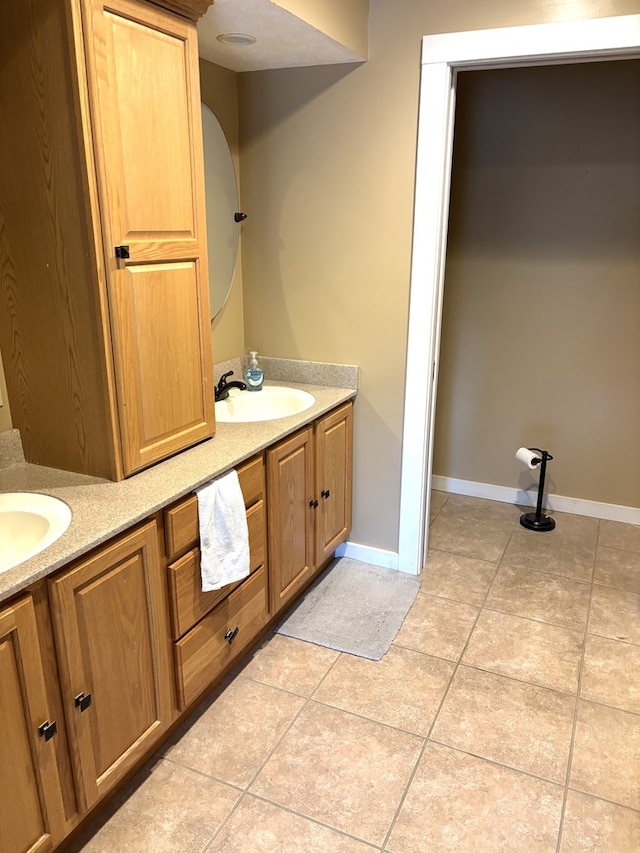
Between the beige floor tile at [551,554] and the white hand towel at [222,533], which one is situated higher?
the white hand towel at [222,533]

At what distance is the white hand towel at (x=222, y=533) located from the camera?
5.99ft

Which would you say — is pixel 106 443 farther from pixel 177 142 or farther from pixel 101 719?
pixel 177 142

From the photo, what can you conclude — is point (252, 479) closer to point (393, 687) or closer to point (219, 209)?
point (393, 687)

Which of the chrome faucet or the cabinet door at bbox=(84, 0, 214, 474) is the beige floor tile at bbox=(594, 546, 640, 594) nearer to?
the chrome faucet

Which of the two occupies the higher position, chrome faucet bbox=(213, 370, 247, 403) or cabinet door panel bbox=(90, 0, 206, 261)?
cabinet door panel bbox=(90, 0, 206, 261)

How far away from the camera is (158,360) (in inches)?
71.9

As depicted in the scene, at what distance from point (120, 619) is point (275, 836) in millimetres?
693

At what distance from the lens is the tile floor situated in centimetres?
166

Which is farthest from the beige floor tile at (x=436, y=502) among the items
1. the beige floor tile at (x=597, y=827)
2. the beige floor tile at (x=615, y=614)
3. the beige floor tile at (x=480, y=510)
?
the beige floor tile at (x=597, y=827)

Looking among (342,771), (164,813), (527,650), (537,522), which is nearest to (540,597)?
(527,650)

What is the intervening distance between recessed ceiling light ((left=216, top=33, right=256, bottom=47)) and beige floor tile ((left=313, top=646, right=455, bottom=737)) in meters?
2.17

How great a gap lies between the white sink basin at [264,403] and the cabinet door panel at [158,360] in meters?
0.52

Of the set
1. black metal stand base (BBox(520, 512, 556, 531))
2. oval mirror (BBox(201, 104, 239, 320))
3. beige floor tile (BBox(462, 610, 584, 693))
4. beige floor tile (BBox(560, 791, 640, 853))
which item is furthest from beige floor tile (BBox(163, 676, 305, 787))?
black metal stand base (BBox(520, 512, 556, 531))

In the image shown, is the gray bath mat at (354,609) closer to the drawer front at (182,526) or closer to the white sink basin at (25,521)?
the drawer front at (182,526)
